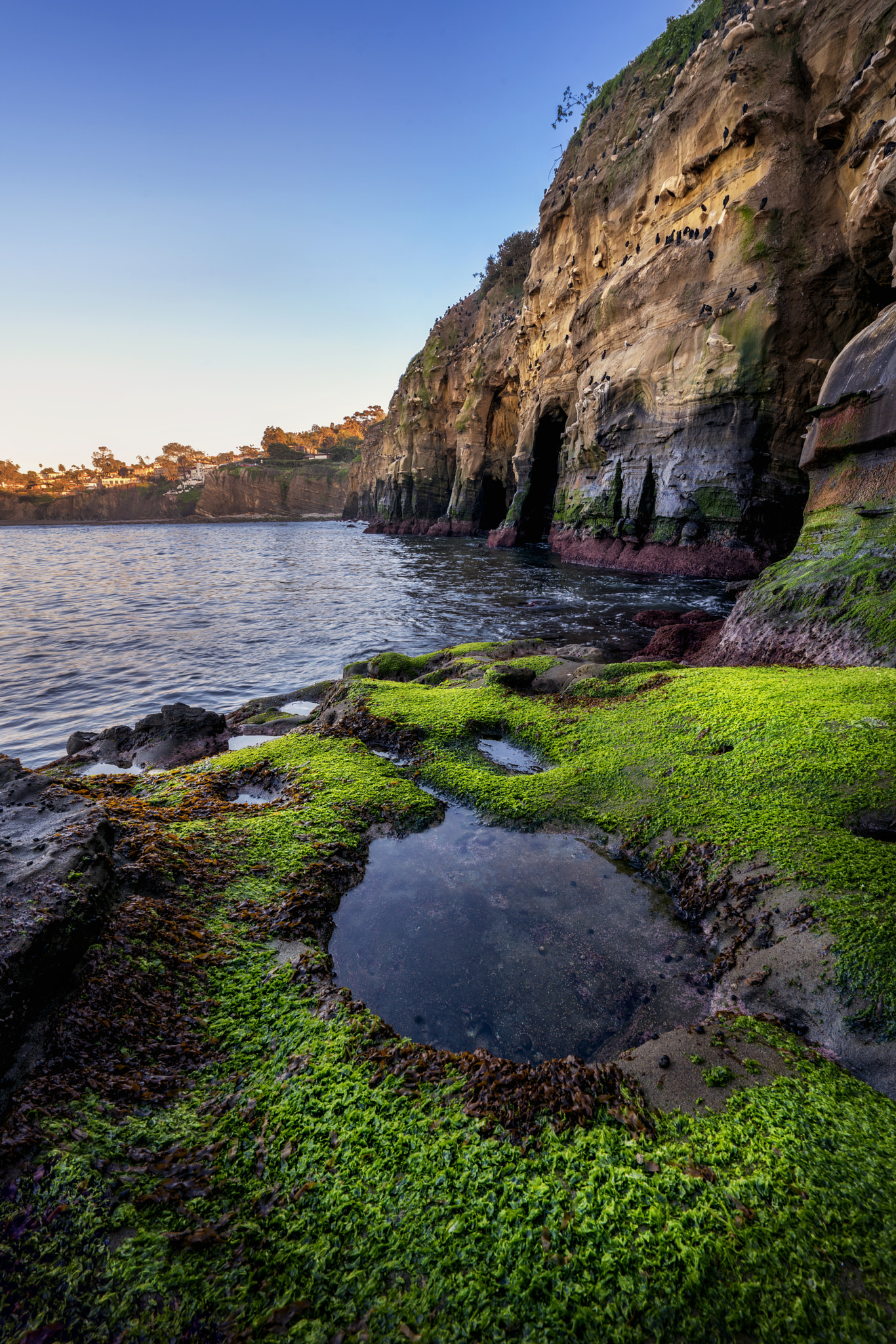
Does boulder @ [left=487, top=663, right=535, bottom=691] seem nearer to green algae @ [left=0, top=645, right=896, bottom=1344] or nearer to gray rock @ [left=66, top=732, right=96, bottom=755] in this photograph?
green algae @ [left=0, top=645, right=896, bottom=1344]

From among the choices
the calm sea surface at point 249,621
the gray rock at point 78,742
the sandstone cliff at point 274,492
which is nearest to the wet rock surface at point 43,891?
the gray rock at point 78,742

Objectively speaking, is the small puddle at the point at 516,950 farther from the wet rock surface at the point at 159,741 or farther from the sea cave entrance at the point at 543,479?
the sea cave entrance at the point at 543,479

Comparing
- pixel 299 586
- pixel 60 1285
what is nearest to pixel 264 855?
pixel 60 1285

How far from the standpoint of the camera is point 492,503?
151ft

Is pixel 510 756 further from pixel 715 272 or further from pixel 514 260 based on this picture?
pixel 514 260

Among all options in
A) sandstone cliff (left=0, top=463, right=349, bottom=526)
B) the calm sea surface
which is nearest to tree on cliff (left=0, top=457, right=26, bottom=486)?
sandstone cliff (left=0, top=463, right=349, bottom=526)

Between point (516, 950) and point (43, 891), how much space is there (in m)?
2.50

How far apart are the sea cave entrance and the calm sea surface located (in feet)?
12.0

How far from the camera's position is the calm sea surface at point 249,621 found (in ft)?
34.1

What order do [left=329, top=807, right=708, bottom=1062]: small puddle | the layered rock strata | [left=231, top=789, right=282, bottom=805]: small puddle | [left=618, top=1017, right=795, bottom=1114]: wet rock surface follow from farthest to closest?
the layered rock strata < [left=231, top=789, right=282, bottom=805]: small puddle < [left=329, top=807, right=708, bottom=1062]: small puddle < [left=618, top=1017, right=795, bottom=1114]: wet rock surface

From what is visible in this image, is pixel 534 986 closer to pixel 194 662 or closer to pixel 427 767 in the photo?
pixel 427 767

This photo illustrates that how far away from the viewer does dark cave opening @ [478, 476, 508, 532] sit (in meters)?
44.7

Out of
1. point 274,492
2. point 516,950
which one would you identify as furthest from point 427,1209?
point 274,492

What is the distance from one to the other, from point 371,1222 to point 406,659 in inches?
320
